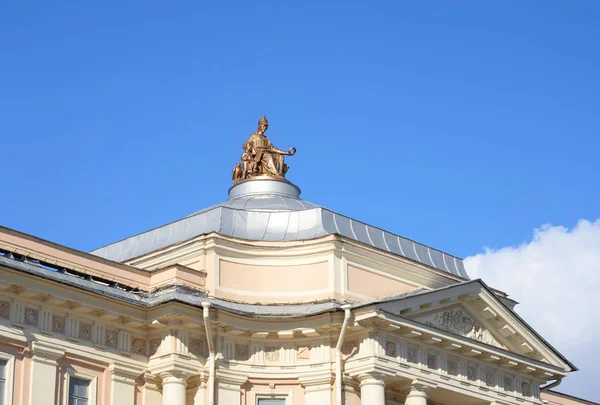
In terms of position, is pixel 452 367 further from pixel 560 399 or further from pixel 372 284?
pixel 560 399

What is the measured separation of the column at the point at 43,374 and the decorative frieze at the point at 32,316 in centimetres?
44

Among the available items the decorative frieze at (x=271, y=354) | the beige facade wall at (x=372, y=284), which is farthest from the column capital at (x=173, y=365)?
the beige facade wall at (x=372, y=284)

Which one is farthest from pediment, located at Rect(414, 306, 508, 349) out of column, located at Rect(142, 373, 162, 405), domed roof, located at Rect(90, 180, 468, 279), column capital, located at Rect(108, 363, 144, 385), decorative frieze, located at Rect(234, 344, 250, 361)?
column capital, located at Rect(108, 363, 144, 385)

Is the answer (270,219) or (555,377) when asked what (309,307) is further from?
(555,377)

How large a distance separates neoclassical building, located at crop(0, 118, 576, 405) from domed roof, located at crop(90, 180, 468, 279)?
4cm

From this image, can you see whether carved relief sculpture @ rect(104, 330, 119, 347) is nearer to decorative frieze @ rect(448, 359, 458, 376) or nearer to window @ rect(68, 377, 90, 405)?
window @ rect(68, 377, 90, 405)

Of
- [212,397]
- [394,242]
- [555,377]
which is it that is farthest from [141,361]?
[555,377]

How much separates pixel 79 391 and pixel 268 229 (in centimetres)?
680

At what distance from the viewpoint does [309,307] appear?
107 feet

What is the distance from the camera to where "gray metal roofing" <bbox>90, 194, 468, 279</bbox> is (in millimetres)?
34250

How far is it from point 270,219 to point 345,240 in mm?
2259

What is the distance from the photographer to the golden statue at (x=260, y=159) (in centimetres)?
3825

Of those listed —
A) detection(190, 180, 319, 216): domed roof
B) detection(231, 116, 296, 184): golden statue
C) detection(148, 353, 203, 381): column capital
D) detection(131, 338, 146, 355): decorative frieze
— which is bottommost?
detection(148, 353, 203, 381): column capital

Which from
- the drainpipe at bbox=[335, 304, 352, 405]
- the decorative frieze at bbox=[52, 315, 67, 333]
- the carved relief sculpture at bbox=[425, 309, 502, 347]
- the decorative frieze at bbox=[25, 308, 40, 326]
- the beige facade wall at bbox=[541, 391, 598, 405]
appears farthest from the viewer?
the beige facade wall at bbox=[541, 391, 598, 405]
